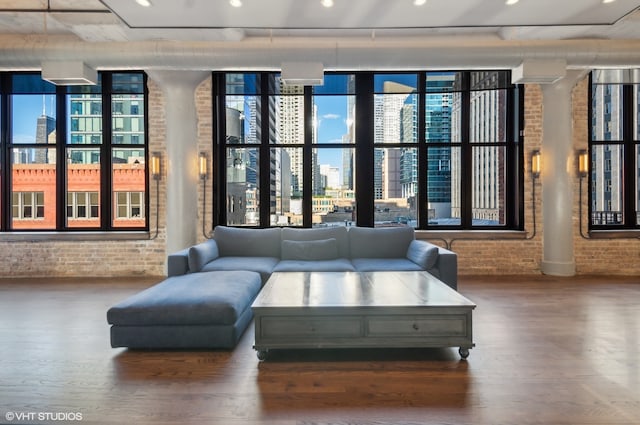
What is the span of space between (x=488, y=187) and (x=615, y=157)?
7.42 feet

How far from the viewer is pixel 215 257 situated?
5438 mm

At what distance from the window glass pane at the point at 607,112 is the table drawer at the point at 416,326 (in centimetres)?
578

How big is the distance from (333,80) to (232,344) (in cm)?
518

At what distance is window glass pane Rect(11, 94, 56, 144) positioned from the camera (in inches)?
273

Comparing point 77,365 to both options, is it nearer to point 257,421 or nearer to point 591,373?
point 257,421

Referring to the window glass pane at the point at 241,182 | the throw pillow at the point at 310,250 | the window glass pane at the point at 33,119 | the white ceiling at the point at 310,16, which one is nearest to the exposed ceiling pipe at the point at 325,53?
the white ceiling at the point at 310,16

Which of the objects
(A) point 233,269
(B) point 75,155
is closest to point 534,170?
(A) point 233,269

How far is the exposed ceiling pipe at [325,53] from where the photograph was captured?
4957 mm

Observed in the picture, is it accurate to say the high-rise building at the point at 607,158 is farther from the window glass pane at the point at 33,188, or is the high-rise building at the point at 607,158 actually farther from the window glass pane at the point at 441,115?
the window glass pane at the point at 33,188

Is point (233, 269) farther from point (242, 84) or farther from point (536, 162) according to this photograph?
point (536, 162)

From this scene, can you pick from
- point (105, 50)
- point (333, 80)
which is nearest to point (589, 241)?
point (333, 80)

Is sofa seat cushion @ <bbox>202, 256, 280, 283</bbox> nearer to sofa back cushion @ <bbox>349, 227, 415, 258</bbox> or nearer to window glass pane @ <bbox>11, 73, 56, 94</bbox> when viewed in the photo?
sofa back cushion @ <bbox>349, 227, 415, 258</bbox>

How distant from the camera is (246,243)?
5.71 m
